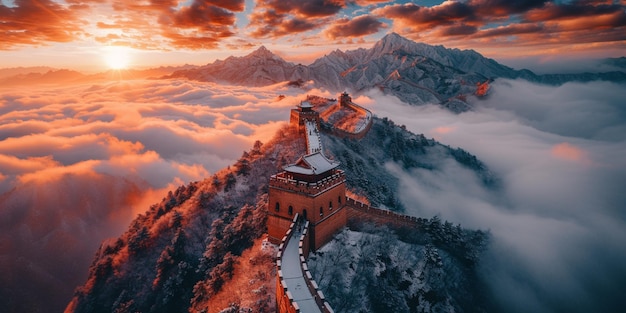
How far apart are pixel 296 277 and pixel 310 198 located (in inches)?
304

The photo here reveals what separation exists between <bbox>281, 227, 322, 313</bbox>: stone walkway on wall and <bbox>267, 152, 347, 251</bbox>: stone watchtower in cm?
215

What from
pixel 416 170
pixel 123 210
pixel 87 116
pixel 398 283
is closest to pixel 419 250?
pixel 398 283

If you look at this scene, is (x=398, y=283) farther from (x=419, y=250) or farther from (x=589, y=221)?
(x=589, y=221)

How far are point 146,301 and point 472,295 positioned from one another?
153ft

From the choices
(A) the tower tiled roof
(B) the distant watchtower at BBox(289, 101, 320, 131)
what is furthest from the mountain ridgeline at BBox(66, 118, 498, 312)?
(A) the tower tiled roof

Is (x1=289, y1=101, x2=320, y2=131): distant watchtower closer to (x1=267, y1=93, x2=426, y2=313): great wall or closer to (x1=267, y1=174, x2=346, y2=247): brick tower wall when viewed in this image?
(x1=267, y1=93, x2=426, y2=313): great wall

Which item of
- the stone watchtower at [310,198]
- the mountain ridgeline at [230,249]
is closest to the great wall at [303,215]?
the stone watchtower at [310,198]

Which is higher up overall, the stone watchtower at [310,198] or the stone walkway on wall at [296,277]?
the stone watchtower at [310,198]

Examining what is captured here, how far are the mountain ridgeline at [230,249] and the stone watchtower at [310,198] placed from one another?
394 centimetres

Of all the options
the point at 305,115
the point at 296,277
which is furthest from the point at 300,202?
the point at 305,115

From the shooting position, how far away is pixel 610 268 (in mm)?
63438

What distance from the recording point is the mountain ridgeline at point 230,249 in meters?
33.7

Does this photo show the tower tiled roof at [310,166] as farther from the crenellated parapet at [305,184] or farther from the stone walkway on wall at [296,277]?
the stone walkway on wall at [296,277]

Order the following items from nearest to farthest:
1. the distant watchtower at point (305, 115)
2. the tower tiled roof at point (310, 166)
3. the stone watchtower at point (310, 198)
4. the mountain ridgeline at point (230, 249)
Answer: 1. the stone watchtower at point (310, 198)
2. the tower tiled roof at point (310, 166)
3. the mountain ridgeline at point (230, 249)
4. the distant watchtower at point (305, 115)
